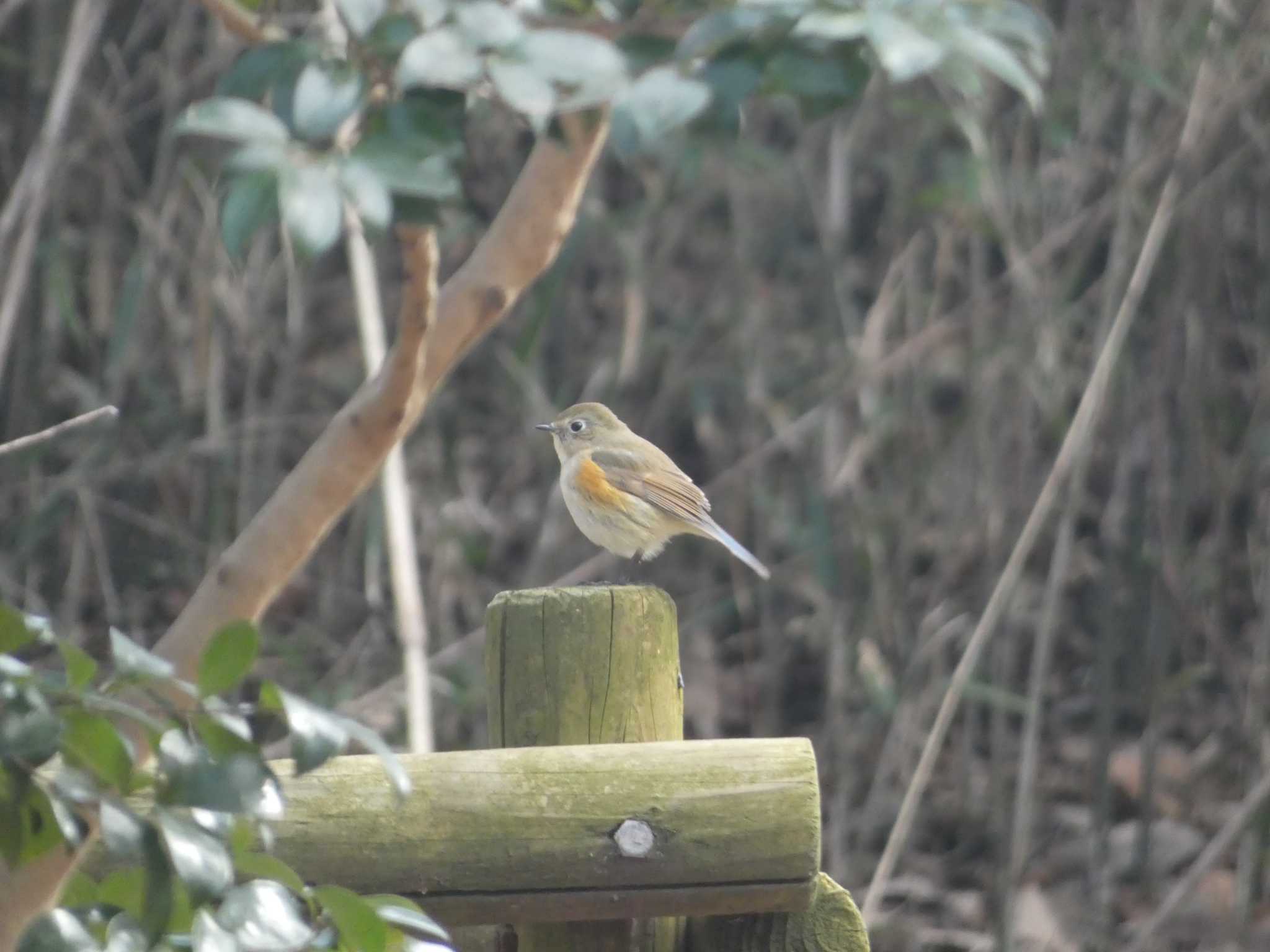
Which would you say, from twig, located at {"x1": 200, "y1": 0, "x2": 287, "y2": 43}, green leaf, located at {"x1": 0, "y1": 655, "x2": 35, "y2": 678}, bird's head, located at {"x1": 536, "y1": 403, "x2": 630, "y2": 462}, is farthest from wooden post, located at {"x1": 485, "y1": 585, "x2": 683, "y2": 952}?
bird's head, located at {"x1": 536, "y1": 403, "x2": 630, "y2": 462}

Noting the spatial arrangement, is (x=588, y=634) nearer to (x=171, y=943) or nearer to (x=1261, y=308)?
(x=171, y=943)

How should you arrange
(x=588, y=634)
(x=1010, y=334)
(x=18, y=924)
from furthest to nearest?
(x=1010, y=334)
(x=588, y=634)
(x=18, y=924)

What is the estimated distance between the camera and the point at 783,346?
5699 millimetres

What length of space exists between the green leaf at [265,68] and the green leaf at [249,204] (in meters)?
0.23

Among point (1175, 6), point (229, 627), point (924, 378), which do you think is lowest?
point (924, 378)

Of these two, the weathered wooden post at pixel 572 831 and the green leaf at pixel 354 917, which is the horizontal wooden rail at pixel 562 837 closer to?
the weathered wooden post at pixel 572 831

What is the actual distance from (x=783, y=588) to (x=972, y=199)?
149cm

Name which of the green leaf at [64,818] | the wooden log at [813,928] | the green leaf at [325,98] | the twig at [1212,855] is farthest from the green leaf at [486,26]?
the twig at [1212,855]

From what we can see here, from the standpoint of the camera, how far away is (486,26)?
162 cm

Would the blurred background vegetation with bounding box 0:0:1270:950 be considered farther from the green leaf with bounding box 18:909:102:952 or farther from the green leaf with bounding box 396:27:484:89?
the green leaf with bounding box 18:909:102:952

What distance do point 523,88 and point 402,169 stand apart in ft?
0.47

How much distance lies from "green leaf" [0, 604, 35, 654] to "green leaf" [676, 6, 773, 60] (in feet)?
2.96

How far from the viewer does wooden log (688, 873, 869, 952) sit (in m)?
2.01

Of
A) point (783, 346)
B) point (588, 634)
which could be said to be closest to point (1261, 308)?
point (783, 346)
